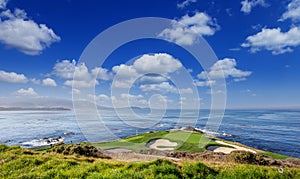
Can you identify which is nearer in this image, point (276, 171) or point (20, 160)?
point (276, 171)

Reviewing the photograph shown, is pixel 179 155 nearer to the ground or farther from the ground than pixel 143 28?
nearer to the ground

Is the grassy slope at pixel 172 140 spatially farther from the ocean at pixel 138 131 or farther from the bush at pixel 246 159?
the bush at pixel 246 159

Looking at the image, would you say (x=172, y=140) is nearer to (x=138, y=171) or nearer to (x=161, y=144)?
(x=161, y=144)

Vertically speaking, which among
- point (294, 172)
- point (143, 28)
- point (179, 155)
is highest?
point (143, 28)

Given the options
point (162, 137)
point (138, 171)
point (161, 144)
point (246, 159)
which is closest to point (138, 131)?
point (162, 137)

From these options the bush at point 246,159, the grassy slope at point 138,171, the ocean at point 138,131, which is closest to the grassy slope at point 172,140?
the ocean at point 138,131

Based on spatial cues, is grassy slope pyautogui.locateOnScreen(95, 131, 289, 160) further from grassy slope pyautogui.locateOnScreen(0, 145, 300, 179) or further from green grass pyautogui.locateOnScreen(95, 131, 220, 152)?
grassy slope pyautogui.locateOnScreen(0, 145, 300, 179)

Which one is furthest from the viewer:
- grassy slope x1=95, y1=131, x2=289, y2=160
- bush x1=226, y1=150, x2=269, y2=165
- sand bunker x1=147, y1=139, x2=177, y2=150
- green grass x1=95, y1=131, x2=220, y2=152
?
sand bunker x1=147, y1=139, x2=177, y2=150

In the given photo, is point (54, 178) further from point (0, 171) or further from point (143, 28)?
point (143, 28)

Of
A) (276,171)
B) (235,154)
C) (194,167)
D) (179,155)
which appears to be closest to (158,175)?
(194,167)

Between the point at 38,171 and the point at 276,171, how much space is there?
772 centimetres

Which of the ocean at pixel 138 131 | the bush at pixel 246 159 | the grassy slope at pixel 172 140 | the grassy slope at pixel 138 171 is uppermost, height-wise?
the grassy slope at pixel 138 171

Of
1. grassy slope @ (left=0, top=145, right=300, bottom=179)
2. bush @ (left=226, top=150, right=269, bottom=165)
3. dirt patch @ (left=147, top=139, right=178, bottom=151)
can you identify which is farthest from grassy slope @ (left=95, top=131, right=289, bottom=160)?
grassy slope @ (left=0, top=145, right=300, bottom=179)

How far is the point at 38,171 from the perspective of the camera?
6.94 meters
